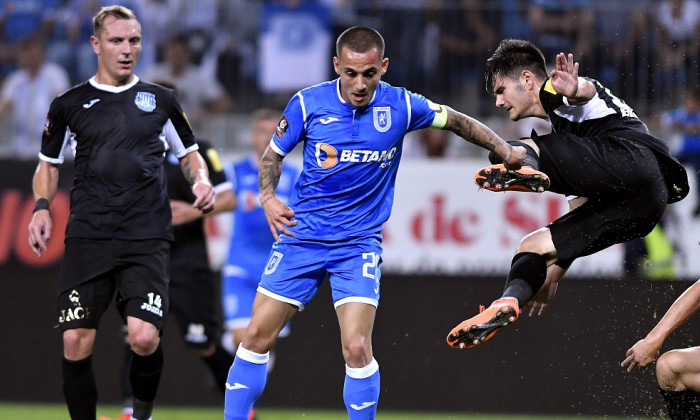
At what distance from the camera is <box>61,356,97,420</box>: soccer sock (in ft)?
22.5

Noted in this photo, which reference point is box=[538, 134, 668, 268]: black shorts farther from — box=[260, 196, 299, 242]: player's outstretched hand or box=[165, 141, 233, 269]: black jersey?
box=[165, 141, 233, 269]: black jersey

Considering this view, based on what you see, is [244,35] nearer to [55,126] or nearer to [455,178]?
[455,178]

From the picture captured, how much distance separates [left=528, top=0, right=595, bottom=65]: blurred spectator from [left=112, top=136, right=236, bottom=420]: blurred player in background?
3.67m

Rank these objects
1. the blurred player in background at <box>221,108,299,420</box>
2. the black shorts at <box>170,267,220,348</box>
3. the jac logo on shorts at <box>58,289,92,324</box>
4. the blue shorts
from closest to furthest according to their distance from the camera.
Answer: the blue shorts < the jac logo on shorts at <box>58,289,92,324</box> < the black shorts at <box>170,267,220,348</box> < the blurred player in background at <box>221,108,299,420</box>

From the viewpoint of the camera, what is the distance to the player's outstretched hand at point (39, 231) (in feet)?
22.5

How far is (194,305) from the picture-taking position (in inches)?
357

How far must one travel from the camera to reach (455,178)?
1070 cm

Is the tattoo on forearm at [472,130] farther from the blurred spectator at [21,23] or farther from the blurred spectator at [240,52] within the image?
the blurred spectator at [21,23]

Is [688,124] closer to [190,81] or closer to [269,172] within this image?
[190,81]

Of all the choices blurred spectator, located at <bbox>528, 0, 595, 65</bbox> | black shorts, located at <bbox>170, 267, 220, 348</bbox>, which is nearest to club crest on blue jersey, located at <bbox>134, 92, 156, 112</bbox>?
black shorts, located at <bbox>170, 267, 220, 348</bbox>

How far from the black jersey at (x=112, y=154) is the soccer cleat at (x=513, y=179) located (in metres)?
2.11

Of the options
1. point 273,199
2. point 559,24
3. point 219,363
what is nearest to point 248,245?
point 219,363

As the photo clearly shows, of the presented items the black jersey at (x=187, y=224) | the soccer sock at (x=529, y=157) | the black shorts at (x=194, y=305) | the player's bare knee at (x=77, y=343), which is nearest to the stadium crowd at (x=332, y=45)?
the black jersey at (x=187, y=224)

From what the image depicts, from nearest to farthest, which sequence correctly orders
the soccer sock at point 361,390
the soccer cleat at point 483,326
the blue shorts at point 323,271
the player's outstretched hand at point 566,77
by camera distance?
the soccer cleat at point 483,326
the player's outstretched hand at point 566,77
the soccer sock at point 361,390
the blue shorts at point 323,271
